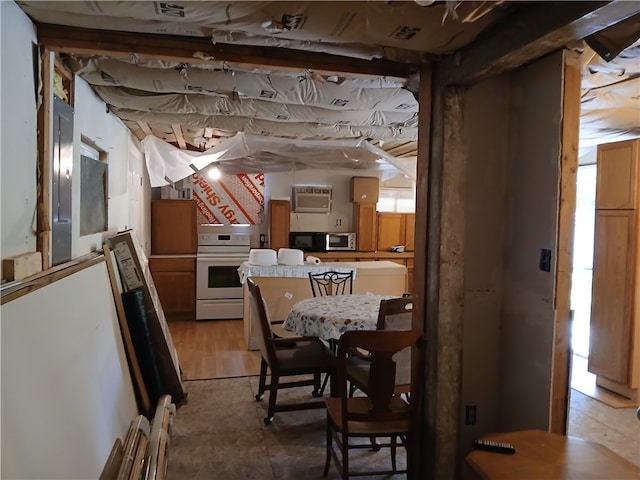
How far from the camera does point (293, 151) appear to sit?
4.66 m

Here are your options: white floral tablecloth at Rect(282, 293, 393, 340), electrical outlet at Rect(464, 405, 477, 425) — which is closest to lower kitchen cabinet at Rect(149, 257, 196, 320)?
white floral tablecloth at Rect(282, 293, 393, 340)

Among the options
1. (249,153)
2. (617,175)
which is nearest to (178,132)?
(249,153)

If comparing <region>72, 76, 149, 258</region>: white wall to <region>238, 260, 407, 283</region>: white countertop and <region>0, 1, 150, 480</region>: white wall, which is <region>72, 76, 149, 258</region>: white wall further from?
<region>238, 260, 407, 283</region>: white countertop

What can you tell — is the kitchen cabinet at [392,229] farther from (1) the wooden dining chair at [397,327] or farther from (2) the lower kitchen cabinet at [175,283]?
(1) the wooden dining chair at [397,327]

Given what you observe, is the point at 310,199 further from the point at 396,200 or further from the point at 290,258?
the point at 290,258

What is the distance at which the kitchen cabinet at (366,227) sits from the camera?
22.0 ft

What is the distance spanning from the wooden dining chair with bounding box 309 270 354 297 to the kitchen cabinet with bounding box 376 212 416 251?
82.7 inches

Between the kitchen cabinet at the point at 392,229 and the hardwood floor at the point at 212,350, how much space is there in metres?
2.57

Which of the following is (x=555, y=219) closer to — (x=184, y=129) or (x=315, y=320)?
(x=315, y=320)

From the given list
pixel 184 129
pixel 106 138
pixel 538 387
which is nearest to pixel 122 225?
pixel 106 138

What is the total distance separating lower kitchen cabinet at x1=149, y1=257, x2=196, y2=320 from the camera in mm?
5723

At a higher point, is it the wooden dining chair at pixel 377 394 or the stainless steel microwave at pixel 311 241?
the stainless steel microwave at pixel 311 241

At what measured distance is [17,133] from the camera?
5.48 ft

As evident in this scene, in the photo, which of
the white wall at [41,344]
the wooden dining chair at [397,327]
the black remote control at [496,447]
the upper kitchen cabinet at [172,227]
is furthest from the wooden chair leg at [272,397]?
the upper kitchen cabinet at [172,227]
